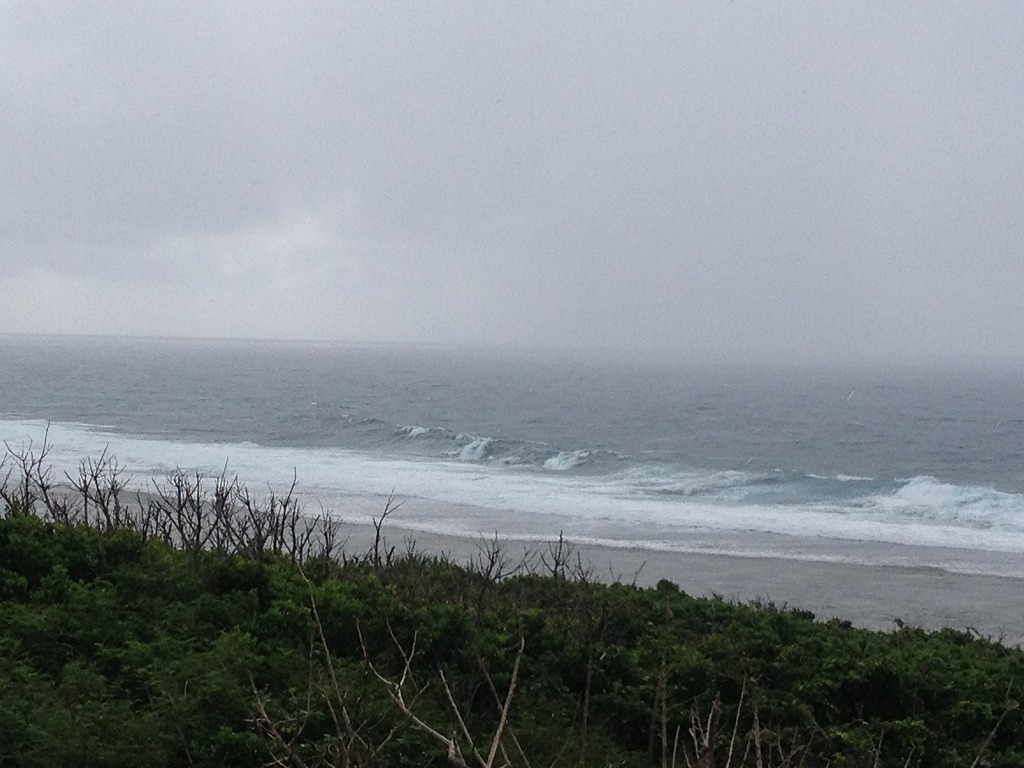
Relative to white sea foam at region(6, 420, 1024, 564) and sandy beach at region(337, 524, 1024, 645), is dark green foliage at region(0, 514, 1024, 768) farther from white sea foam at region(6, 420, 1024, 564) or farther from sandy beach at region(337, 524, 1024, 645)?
white sea foam at region(6, 420, 1024, 564)

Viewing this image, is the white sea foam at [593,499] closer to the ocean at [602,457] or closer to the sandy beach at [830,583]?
the ocean at [602,457]

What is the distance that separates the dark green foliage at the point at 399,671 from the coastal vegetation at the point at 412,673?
0.02 m

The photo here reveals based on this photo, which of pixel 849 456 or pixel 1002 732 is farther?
pixel 849 456

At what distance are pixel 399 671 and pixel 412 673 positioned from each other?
0.46 metres

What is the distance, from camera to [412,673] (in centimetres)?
743

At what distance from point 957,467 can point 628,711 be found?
43127mm

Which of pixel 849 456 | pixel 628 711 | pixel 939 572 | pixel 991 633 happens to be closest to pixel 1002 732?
pixel 628 711

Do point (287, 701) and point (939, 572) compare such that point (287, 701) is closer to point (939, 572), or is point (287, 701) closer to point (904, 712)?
point (904, 712)

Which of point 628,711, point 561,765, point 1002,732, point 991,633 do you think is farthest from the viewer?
point 991,633

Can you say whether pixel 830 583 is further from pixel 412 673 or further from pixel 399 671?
pixel 412 673

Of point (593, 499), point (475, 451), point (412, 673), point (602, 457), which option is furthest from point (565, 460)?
point (412, 673)

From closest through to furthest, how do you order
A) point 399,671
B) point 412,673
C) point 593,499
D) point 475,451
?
1. point 412,673
2. point 399,671
3. point 593,499
4. point 475,451

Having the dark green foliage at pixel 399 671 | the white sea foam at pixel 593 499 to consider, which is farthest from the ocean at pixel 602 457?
the dark green foliage at pixel 399 671

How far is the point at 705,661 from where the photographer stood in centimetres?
767
